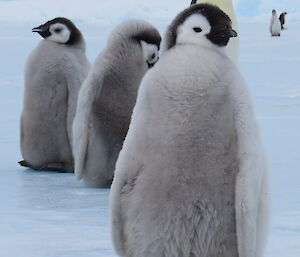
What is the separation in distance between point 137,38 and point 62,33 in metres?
1.08

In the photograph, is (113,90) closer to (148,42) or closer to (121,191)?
(148,42)

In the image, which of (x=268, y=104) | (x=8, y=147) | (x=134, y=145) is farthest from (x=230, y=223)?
(x=268, y=104)

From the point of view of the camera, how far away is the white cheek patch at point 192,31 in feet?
8.66

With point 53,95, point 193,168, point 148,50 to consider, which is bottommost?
point 53,95

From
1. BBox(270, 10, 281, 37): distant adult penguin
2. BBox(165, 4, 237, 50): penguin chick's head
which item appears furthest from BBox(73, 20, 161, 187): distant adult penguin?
BBox(270, 10, 281, 37): distant adult penguin

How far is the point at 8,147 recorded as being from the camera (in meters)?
6.62

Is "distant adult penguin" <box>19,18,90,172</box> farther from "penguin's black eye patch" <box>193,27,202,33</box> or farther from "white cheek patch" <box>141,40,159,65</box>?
"penguin's black eye patch" <box>193,27,202,33</box>

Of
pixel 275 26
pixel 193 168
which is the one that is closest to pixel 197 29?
pixel 193 168

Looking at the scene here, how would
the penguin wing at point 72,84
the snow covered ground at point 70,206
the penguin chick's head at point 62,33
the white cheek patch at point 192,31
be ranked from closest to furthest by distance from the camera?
the white cheek patch at point 192,31, the snow covered ground at point 70,206, the penguin wing at point 72,84, the penguin chick's head at point 62,33

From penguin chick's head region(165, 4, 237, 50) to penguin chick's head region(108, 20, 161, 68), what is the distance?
1.67m

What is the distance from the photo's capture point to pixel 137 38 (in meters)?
4.38

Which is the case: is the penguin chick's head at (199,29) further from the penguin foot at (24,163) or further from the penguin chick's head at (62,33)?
the penguin foot at (24,163)

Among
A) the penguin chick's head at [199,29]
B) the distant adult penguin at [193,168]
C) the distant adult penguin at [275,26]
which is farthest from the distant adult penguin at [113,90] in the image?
the distant adult penguin at [275,26]

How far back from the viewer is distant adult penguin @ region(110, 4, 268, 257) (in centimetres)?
253
